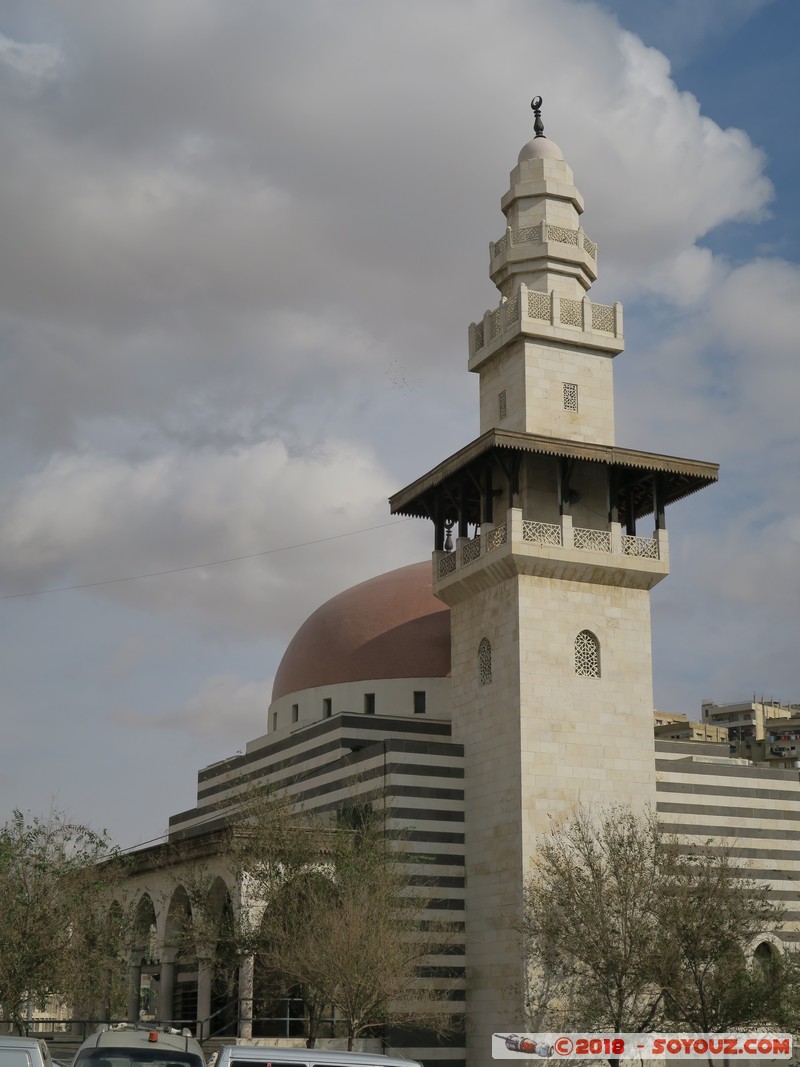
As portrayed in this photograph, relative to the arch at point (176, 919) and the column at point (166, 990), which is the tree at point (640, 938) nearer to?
the arch at point (176, 919)

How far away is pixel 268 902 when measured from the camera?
34.4 m

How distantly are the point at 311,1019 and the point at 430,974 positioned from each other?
500 centimetres

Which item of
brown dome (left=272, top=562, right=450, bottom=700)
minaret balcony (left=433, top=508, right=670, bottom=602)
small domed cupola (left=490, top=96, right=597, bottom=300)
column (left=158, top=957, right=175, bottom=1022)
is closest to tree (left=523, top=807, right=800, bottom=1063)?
minaret balcony (left=433, top=508, right=670, bottom=602)

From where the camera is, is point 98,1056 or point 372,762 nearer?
point 98,1056

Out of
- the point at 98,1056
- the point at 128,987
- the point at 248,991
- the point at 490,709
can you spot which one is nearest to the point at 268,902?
the point at 248,991

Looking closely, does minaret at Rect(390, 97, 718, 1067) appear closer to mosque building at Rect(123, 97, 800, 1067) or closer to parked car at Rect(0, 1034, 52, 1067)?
mosque building at Rect(123, 97, 800, 1067)

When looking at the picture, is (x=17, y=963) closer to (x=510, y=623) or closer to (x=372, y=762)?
(x=372, y=762)

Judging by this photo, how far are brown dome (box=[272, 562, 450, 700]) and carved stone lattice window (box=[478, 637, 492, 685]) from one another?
20.8 feet

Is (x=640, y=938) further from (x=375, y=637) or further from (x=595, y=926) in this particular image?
(x=375, y=637)

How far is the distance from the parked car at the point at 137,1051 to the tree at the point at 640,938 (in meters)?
17.6

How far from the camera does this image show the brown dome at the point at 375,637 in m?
46.5

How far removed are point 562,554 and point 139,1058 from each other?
2451 centimetres

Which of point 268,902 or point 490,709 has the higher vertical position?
point 490,709

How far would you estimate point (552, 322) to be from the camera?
41188mm
